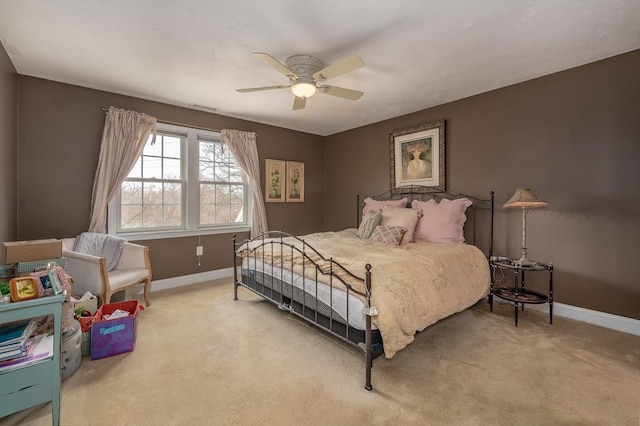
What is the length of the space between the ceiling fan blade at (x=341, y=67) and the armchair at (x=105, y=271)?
2611mm

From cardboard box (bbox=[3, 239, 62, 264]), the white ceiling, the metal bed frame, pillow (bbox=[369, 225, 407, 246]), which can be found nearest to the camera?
cardboard box (bbox=[3, 239, 62, 264])

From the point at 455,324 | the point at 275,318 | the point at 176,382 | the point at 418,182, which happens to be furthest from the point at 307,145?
the point at 176,382

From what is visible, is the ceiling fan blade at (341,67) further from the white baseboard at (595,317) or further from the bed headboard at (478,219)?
the white baseboard at (595,317)

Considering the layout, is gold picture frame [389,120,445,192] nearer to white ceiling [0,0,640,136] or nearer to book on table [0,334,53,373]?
white ceiling [0,0,640,136]

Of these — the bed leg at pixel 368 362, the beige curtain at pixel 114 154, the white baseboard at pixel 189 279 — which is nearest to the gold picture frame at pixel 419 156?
the bed leg at pixel 368 362

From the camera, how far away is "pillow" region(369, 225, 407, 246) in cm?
334

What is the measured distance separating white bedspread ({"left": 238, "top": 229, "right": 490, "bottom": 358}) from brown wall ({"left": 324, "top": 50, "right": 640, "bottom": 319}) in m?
0.81

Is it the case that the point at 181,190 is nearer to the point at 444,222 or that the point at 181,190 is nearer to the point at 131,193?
the point at 131,193

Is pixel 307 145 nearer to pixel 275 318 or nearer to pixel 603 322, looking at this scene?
pixel 275 318

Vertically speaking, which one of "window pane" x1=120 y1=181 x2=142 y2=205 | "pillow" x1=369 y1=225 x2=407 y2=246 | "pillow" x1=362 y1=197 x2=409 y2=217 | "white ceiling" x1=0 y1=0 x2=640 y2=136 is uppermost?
"white ceiling" x1=0 y1=0 x2=640 y2=136

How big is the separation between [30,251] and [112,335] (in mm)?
846

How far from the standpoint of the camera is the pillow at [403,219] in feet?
11.5

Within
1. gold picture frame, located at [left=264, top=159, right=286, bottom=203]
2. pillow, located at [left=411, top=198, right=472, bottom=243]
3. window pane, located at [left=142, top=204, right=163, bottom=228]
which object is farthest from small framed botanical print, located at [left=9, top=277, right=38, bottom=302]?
gold picture frame, located at [left=264, top=159, right=286, bottom=203]

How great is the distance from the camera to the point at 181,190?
4215mm
